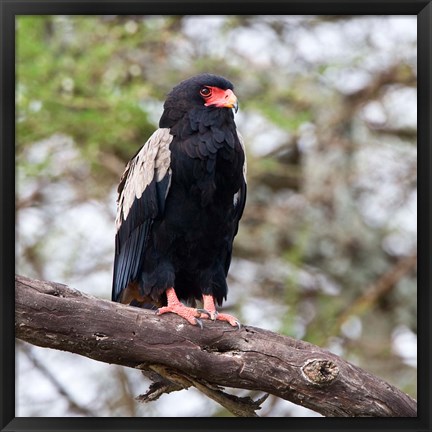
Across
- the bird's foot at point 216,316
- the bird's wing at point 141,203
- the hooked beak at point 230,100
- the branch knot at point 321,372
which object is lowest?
the branch knot at point 321,372

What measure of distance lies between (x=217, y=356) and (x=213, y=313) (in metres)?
0.28

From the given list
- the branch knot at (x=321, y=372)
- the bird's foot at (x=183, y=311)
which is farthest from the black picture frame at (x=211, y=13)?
the bird's foot at (x=183, y=311)

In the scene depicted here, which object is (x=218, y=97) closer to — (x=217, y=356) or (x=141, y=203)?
(x=141, y=203)

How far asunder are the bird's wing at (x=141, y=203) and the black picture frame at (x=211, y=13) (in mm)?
565

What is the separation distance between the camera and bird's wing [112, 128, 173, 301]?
14.4 feet

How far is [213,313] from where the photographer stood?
4.29m

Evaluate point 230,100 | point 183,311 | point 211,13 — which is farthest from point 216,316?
point 211,13

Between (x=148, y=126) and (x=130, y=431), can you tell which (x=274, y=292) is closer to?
(x=148, y=126)

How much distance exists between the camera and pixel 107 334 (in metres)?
3.88

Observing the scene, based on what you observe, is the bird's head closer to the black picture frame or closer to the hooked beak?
the hooked beak

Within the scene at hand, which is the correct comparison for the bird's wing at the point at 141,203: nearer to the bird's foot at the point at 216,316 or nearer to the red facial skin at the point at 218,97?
the red facial skin at the point at 218,97

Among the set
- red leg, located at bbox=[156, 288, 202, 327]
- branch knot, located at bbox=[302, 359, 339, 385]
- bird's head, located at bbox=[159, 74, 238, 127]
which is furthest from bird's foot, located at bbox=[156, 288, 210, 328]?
bird's head, located at bbox=[159, 74, 238, 127]

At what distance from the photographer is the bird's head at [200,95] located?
174 inches

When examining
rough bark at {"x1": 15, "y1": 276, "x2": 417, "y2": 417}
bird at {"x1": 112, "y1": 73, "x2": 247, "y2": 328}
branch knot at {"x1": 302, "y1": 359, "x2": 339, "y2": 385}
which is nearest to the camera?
rough bark at {"x1": 15, "y1": 276, "x2": 417, "y2": 417}
